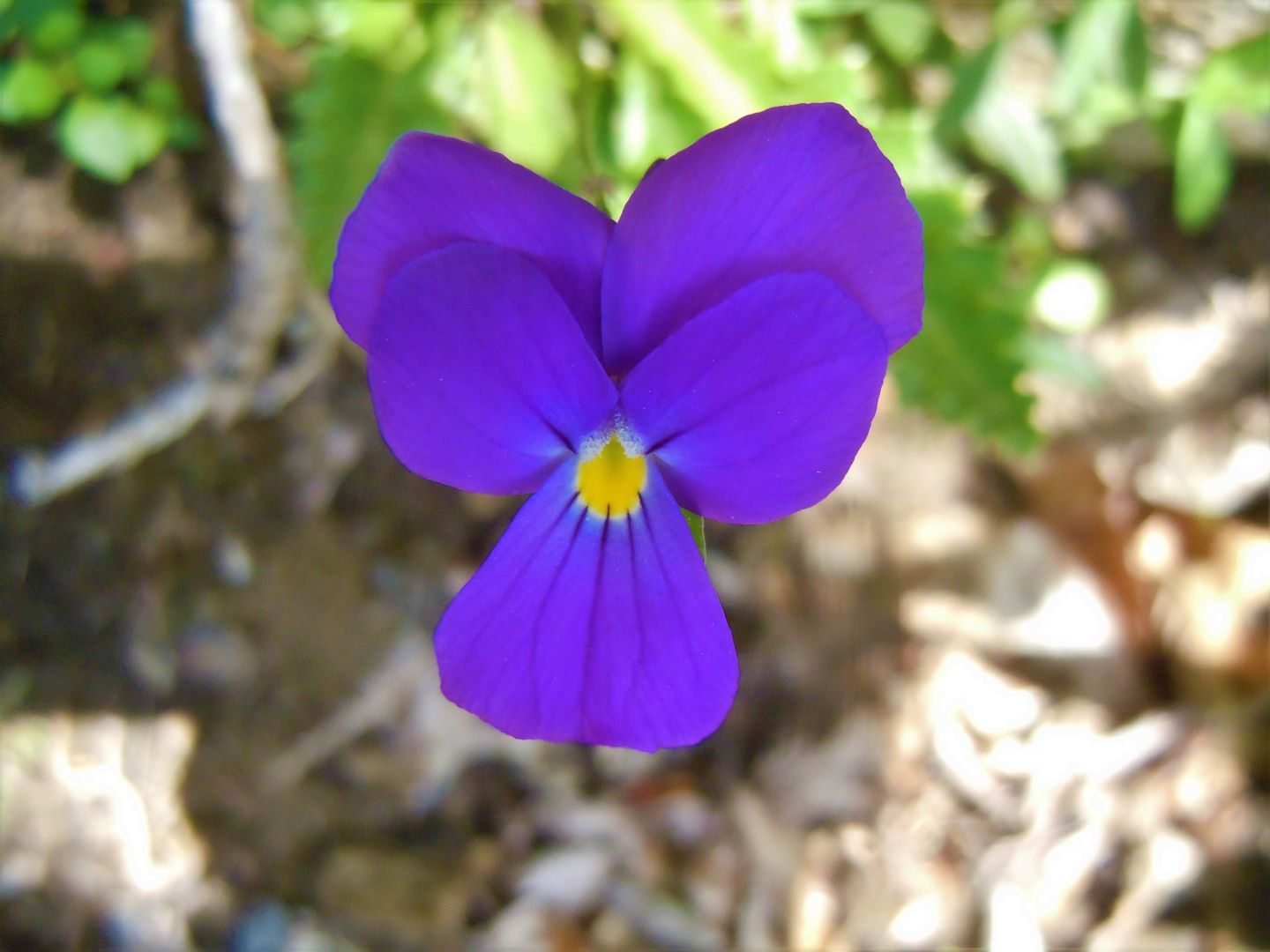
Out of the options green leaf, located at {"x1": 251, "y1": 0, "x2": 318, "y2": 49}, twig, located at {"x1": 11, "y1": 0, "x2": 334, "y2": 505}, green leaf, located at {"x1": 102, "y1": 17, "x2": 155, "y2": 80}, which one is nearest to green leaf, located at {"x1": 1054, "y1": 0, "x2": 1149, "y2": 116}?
green leaf, located at {"x1": 251, "y1": 0, "x2": 318, "y2": 49}

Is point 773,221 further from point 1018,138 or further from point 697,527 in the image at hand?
point 1018,138

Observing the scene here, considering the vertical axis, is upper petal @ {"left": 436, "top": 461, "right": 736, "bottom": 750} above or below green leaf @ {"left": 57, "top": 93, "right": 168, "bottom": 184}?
below

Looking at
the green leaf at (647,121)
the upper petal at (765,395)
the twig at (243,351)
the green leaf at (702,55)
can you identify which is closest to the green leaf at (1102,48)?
the green leaf at (702,55)

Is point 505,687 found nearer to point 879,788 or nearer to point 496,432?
point 496,432

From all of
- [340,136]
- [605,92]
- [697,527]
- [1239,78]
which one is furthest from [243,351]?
[1239,78]

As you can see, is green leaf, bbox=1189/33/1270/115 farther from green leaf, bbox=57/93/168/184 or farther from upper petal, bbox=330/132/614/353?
green leaf, bbox=57/93/168/184

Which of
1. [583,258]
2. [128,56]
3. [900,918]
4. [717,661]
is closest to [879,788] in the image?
[900,918]

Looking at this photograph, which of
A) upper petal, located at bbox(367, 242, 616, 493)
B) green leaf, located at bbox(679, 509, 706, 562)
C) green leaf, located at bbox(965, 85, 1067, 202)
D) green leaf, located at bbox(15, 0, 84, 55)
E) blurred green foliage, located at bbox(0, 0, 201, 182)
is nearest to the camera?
upper petal, located at bbox(367, 242, 616, 493)
